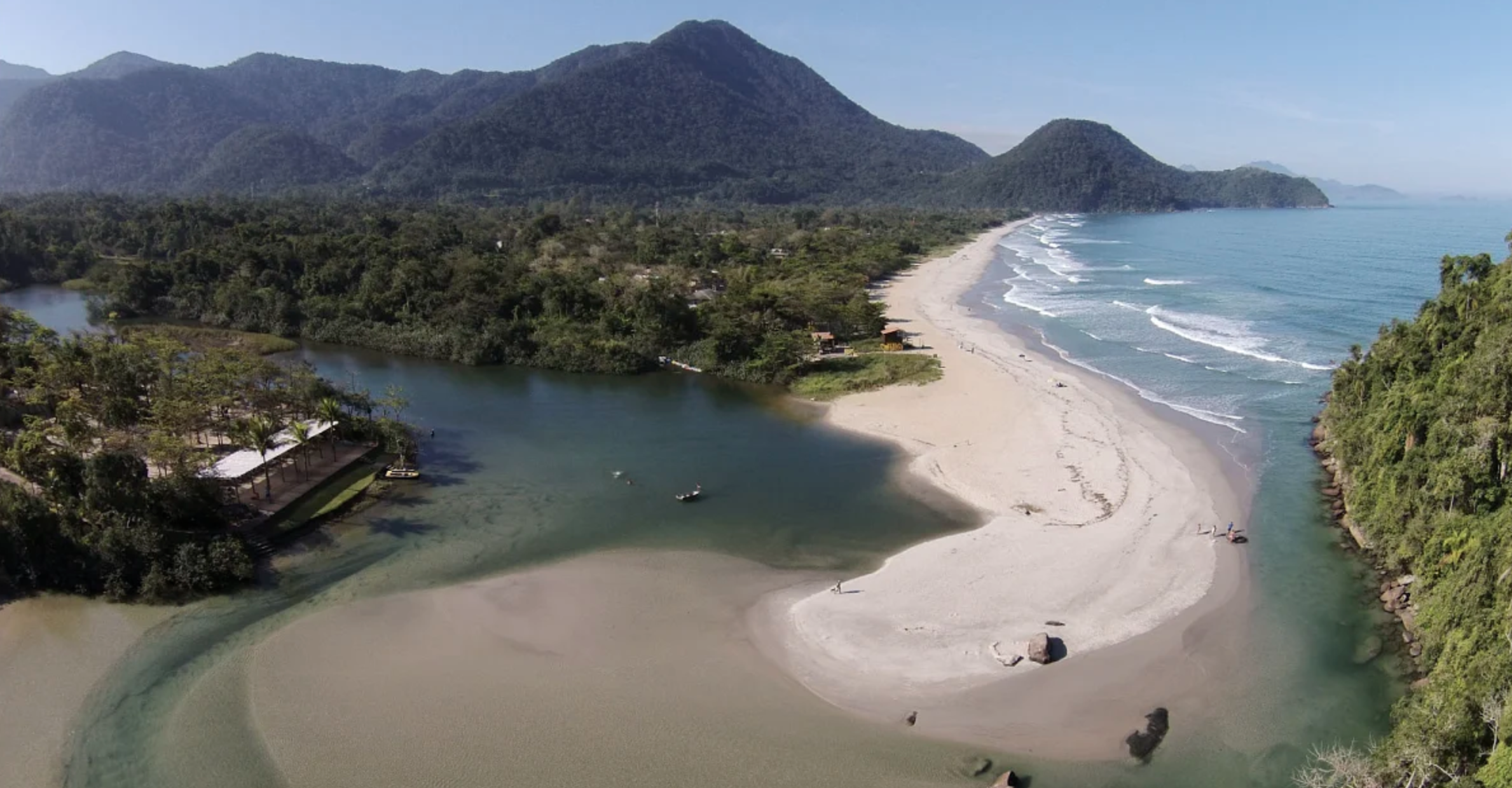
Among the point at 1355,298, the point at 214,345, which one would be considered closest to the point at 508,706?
the point at 214,345

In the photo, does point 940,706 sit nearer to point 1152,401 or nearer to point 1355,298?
point 1152,401

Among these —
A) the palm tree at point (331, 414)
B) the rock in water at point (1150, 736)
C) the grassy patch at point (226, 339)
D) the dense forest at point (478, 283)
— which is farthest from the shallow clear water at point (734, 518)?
the palm tree at point (331, 414)

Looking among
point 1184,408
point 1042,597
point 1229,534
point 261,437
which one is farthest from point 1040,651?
point 1184,408

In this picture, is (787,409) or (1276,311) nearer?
(787,409)

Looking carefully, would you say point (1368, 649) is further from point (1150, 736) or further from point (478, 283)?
point (478, 283)

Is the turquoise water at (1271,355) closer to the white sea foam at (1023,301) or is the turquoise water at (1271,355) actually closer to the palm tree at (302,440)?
the white sea foam at (1023,301)

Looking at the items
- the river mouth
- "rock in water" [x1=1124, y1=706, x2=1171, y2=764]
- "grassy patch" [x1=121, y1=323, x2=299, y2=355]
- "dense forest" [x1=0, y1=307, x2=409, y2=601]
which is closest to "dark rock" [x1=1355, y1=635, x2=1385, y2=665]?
the river mouth

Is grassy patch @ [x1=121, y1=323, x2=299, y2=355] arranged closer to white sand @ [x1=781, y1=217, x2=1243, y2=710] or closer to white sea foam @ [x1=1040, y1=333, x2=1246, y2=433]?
white sand @ [x1=781, y1=217, x2=1243, y2=710]
